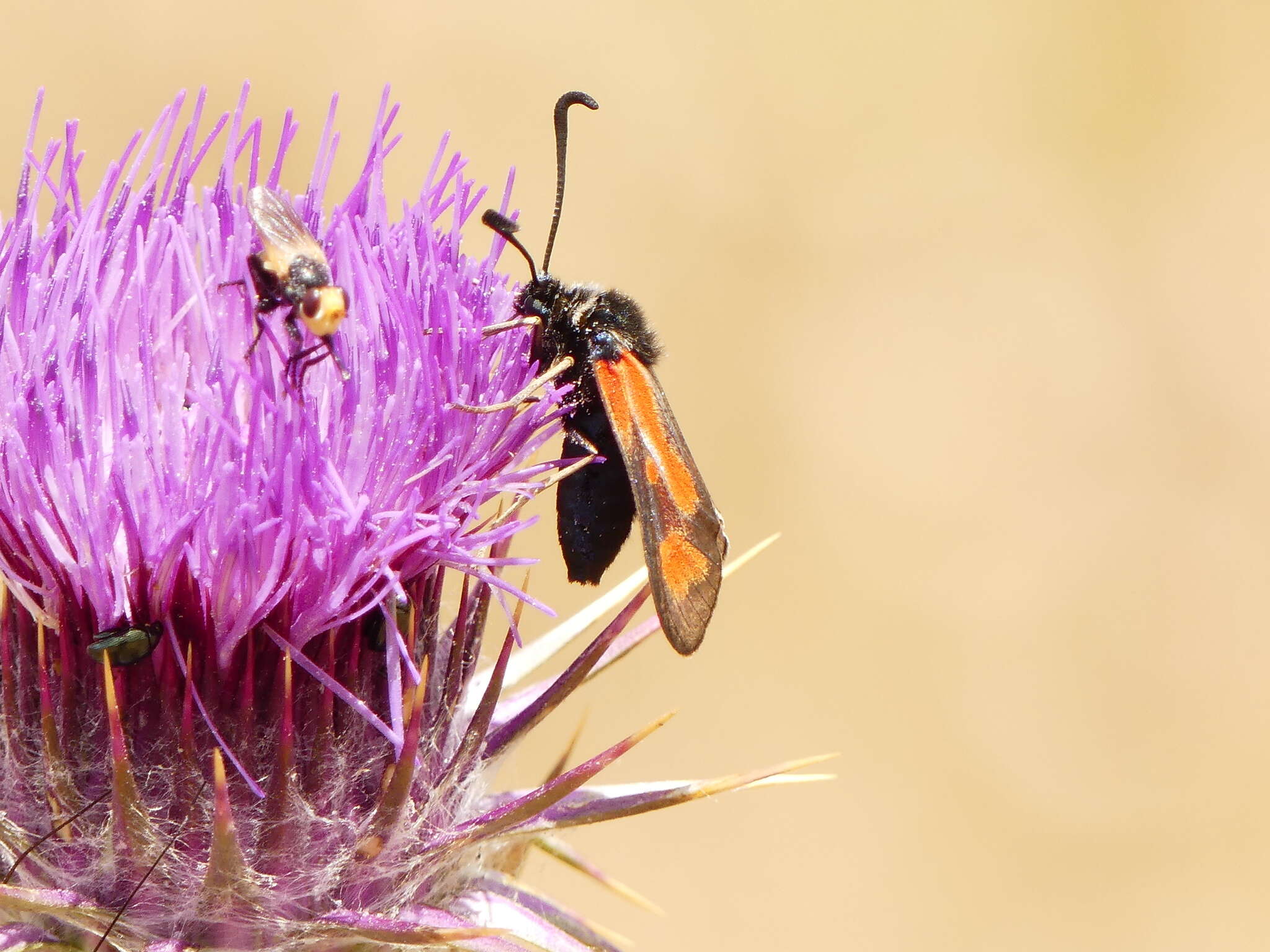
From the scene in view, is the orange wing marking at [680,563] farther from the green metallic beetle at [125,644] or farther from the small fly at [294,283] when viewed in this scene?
the green metallic beetle at [125,644]

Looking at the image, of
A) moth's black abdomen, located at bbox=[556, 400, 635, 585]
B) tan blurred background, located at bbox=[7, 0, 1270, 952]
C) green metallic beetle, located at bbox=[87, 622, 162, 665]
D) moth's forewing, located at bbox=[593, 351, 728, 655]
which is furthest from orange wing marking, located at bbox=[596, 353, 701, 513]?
tan blurred background, located at bbox=[7, 0, 1270, 952]

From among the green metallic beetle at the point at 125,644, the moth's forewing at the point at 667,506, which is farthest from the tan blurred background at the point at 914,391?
the green metallic beetle at the point at 125,644

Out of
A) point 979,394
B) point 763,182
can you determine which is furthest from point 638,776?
point 763,182

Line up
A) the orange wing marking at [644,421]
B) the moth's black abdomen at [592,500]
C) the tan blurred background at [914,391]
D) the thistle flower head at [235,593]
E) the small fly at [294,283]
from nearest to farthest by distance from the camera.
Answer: the thistle flower head at [235,593]
the small fly at [294,283]
the orange wing marking at [644,421]
the moth's black abdomen at [592,500]
the tan blurred background at [914,391]

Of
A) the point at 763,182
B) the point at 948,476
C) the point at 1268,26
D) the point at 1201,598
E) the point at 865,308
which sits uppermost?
the point at 1268,26

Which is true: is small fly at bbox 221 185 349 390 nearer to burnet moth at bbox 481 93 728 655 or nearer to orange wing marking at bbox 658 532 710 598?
burnet moth at bbox 481 93 728 655

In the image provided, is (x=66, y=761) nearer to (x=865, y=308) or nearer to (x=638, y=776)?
(x=638, y=776)
